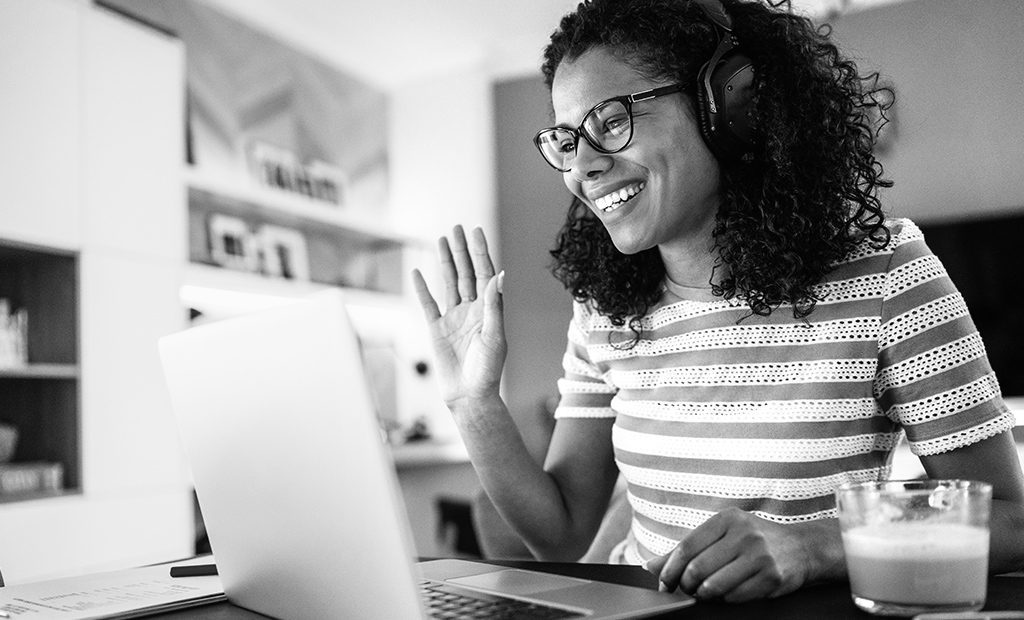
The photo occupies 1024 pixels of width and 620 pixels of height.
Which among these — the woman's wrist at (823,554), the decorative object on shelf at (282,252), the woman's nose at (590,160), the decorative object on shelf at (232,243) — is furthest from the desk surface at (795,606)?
the decorative object on shelf at (282,252)

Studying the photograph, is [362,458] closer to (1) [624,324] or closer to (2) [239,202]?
(1) [624,324]

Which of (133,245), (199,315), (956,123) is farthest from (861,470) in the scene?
(956,123)

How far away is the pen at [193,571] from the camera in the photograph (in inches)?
38.2

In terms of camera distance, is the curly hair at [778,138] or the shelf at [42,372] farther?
the shelf at [42,372]

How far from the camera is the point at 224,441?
74 centimetres

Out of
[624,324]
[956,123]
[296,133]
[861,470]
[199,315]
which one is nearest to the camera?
[861,470]

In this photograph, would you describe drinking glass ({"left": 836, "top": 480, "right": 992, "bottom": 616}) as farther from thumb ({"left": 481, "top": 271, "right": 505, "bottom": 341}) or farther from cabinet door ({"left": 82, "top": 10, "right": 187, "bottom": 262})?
cabinet door ({"left": 82, "top": 10, "right": 187, "bottom": 262})

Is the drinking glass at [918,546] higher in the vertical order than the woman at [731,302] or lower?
lower

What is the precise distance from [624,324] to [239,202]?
251 centimetres

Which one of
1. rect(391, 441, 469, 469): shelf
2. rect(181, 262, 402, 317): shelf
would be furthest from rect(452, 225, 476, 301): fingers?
rect(391, 441, 469, 469): shelf

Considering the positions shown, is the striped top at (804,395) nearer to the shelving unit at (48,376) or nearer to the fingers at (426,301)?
the fingers at (426,301)

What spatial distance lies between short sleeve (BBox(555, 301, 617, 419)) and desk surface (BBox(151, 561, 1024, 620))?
0.48m

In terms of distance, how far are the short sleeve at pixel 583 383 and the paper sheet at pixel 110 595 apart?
23.5 inches

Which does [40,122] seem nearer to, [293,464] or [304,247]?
[304,247]
